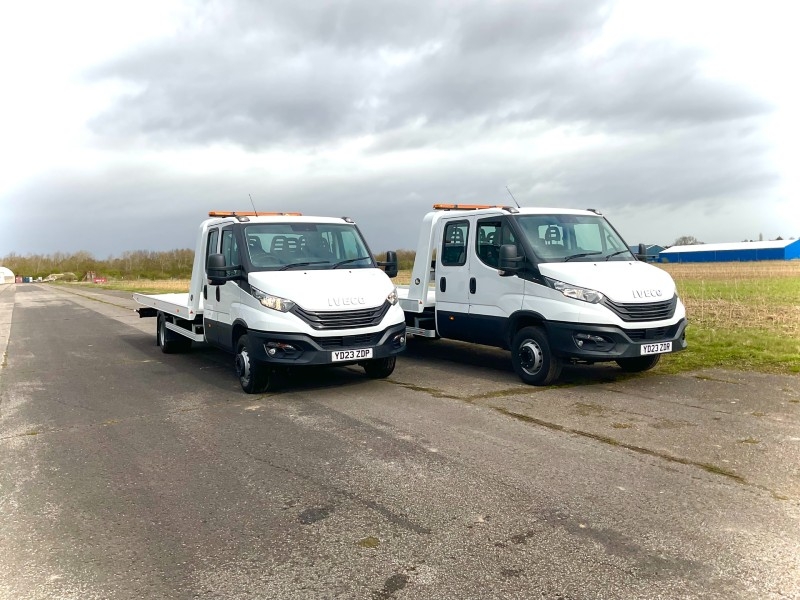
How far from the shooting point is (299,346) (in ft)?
24.4

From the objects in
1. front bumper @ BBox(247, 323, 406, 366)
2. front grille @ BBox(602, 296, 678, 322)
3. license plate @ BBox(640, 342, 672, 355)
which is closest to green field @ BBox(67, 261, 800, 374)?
license plate @ BBox(640, 342, 672, 355)

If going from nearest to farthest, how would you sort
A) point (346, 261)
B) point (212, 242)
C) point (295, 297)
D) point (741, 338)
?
point (295, 297)
point (346, 261)
point (212, 242)
point (741, 338)

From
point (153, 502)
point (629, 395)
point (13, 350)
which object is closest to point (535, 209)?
point (629, 395)

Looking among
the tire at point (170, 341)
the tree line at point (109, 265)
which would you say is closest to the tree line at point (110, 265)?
the tree line at point (109, 265)

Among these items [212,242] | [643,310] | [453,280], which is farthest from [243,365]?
[643,310]

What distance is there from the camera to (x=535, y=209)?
29.2ft

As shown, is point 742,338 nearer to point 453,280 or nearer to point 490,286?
point 490,286

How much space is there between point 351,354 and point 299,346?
632 millimetres

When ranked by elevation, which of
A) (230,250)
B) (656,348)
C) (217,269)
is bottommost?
(656,348)

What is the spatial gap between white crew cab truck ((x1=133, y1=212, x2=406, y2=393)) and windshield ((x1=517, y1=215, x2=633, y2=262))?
1.97 meters

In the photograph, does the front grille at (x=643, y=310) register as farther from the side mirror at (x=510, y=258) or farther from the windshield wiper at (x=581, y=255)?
the side mirror at (x=510, y=258)

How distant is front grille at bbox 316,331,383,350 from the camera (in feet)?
24.8

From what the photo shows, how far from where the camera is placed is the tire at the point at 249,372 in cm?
789

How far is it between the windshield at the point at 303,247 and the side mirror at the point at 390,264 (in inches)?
10.7
